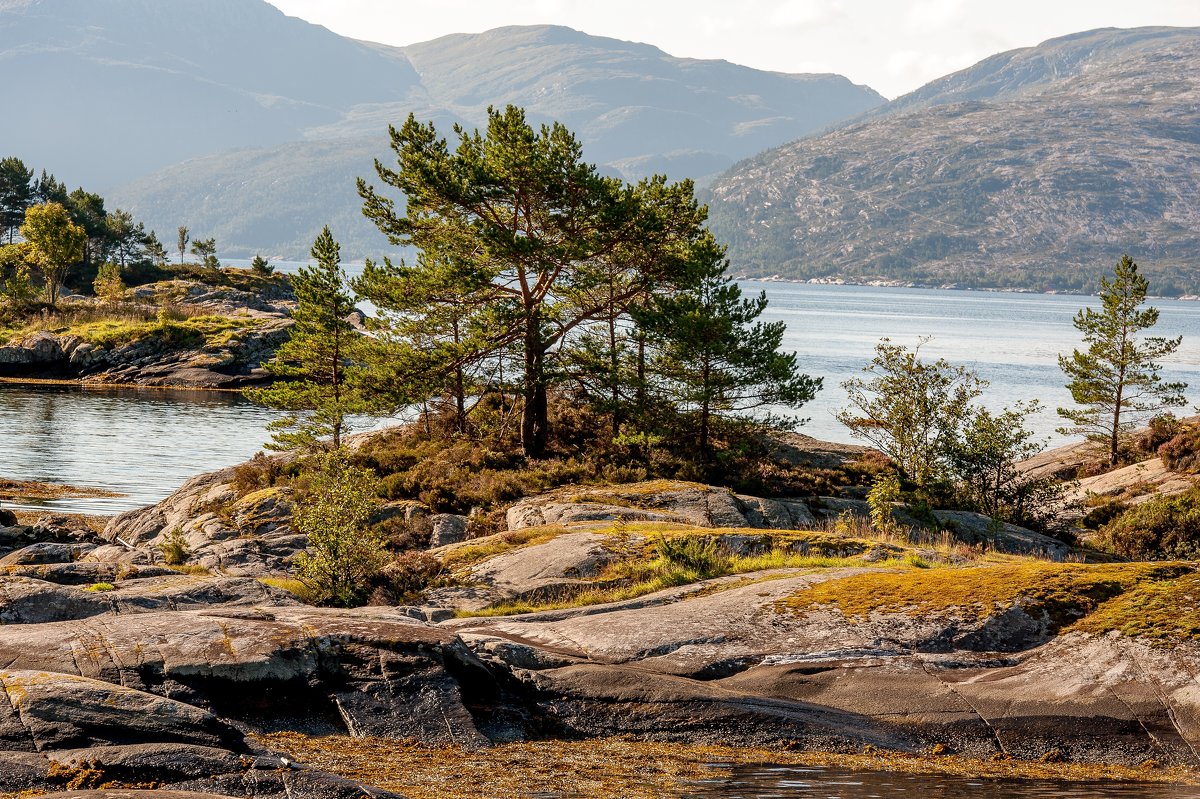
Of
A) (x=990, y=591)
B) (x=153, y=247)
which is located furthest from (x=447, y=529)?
(x=153, y=247)

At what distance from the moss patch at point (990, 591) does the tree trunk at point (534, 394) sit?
22.8 m

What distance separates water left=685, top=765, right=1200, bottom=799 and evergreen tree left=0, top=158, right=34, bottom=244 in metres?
151

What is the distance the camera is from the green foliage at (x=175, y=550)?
27312mm

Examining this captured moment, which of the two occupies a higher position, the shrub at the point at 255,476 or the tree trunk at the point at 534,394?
the tree trunk at the point at 534,394

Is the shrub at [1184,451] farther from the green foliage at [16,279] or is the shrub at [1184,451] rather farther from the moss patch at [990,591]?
the green foliage at [16,279]

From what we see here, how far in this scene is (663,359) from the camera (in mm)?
40688

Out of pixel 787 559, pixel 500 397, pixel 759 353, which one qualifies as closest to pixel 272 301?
pixel 500 397

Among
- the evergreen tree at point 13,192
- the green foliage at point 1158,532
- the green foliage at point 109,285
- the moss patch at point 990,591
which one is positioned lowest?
the green foliage at point 1158,532

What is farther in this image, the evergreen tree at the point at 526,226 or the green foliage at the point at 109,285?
the green foliage at the point at 109,285

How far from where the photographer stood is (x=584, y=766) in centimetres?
1303

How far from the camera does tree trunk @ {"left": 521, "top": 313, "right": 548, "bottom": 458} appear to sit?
39062mm

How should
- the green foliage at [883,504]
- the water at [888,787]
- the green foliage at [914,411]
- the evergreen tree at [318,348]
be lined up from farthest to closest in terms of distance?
1. the evergreen tree at [318,348]
2. the green foliage at [914,411]
3. the green foliage at [883,504]
4. the water at [888,787]

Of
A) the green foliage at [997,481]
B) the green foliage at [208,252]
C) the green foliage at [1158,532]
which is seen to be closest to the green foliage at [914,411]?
the green foliage at [997,481]

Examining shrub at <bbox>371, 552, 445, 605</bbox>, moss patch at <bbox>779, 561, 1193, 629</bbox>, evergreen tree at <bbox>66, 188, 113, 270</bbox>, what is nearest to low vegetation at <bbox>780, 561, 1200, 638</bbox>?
moss patch at <bbox>779, 561, 1193, 629</bbox>
